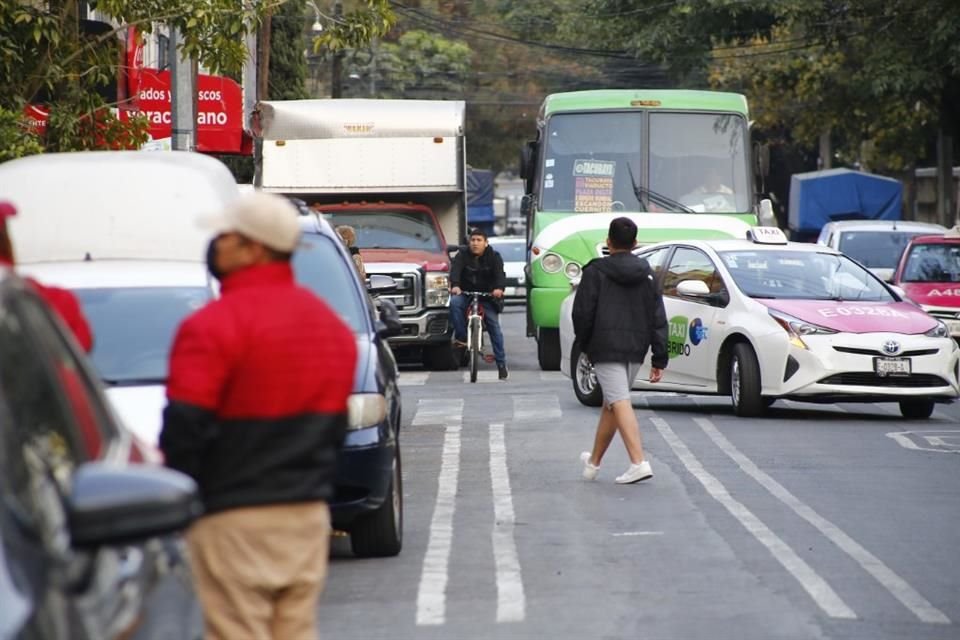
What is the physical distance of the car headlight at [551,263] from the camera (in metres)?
23.0

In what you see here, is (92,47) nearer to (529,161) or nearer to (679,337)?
(679,337)

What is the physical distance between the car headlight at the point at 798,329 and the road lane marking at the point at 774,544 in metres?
1.99

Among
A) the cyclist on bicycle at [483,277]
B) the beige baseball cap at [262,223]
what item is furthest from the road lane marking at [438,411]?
the beige baseball cap at [262,223]

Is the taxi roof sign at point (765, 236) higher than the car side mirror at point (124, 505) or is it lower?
higher

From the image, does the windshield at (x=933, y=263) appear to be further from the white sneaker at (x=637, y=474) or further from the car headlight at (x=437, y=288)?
the white sneaker at (x=637, y=474)

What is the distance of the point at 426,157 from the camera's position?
2438 centimetres

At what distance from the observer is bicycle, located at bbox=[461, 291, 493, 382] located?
2186 centimetres

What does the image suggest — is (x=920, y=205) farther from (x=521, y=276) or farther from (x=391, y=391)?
(x=391, y=391)

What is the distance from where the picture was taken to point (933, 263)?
24875 mm

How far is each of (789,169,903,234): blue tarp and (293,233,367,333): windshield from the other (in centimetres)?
3716

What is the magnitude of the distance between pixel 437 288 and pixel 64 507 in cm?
1993

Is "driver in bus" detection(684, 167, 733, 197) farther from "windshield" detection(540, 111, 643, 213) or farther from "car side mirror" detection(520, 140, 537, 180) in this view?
"car side mirror" detection(520, 140, 537, 180)

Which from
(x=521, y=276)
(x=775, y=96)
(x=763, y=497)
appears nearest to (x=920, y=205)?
(x=775, y=96)

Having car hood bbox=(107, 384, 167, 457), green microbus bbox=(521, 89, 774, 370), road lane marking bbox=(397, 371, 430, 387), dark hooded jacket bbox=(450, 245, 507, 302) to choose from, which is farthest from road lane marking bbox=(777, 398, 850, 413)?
car hood bbox=(107, 384, 167, 457)
